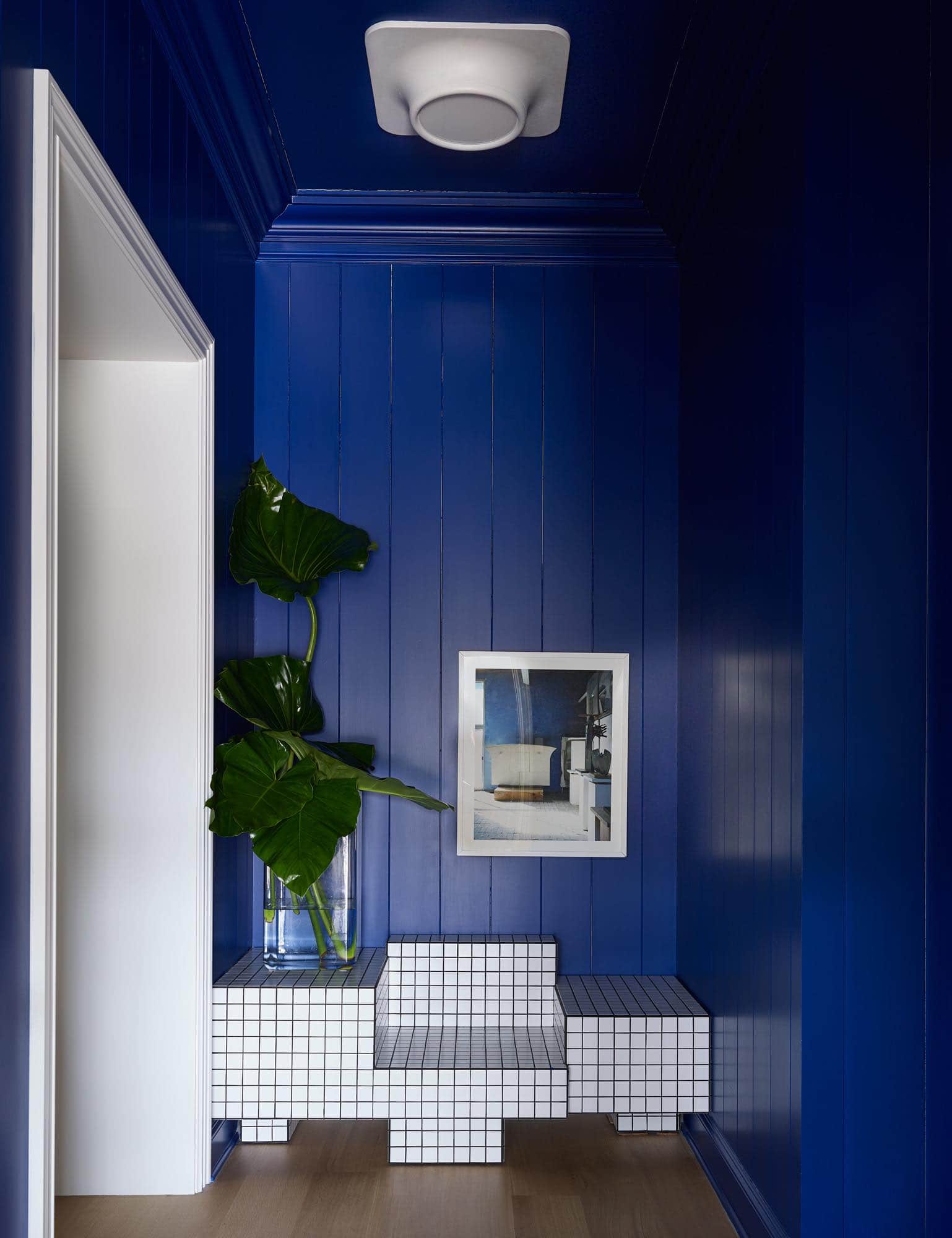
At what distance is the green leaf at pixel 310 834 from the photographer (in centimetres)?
235

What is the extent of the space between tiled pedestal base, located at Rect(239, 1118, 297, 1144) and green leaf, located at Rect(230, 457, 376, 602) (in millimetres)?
1465

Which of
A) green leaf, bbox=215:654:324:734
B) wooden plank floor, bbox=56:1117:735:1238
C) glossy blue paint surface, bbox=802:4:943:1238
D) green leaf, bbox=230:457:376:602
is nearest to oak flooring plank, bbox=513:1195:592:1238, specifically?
wooden plank floor, bbox=56:1117:735:1238

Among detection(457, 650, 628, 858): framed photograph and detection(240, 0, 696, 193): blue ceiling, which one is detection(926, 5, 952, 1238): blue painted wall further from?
detection(457, 650, 628, 858): framed photograph

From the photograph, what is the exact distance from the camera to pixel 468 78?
91.7 inches

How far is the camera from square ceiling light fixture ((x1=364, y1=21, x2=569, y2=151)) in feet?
7.36

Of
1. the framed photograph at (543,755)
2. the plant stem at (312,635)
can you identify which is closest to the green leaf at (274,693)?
the plant stem at (312,635)

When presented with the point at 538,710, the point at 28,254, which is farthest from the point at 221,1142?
the point at 28,254

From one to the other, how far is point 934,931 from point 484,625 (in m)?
1.62

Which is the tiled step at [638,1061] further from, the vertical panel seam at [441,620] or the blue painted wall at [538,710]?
the blue painted wall at [538,710]

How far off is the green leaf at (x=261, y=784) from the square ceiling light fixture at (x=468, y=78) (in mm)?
1605

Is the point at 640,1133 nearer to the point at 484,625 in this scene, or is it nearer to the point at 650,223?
the point at 484,625

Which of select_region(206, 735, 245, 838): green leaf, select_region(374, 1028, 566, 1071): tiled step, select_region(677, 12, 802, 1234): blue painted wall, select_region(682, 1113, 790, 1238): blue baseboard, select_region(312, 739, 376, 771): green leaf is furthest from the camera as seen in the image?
select_region(312, 739, 376, 771): green leaf

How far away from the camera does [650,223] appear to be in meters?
3.11

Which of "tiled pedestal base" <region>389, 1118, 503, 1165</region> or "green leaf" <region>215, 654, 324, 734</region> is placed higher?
"green leaf" <region>215, 654, 324, 734</region>
